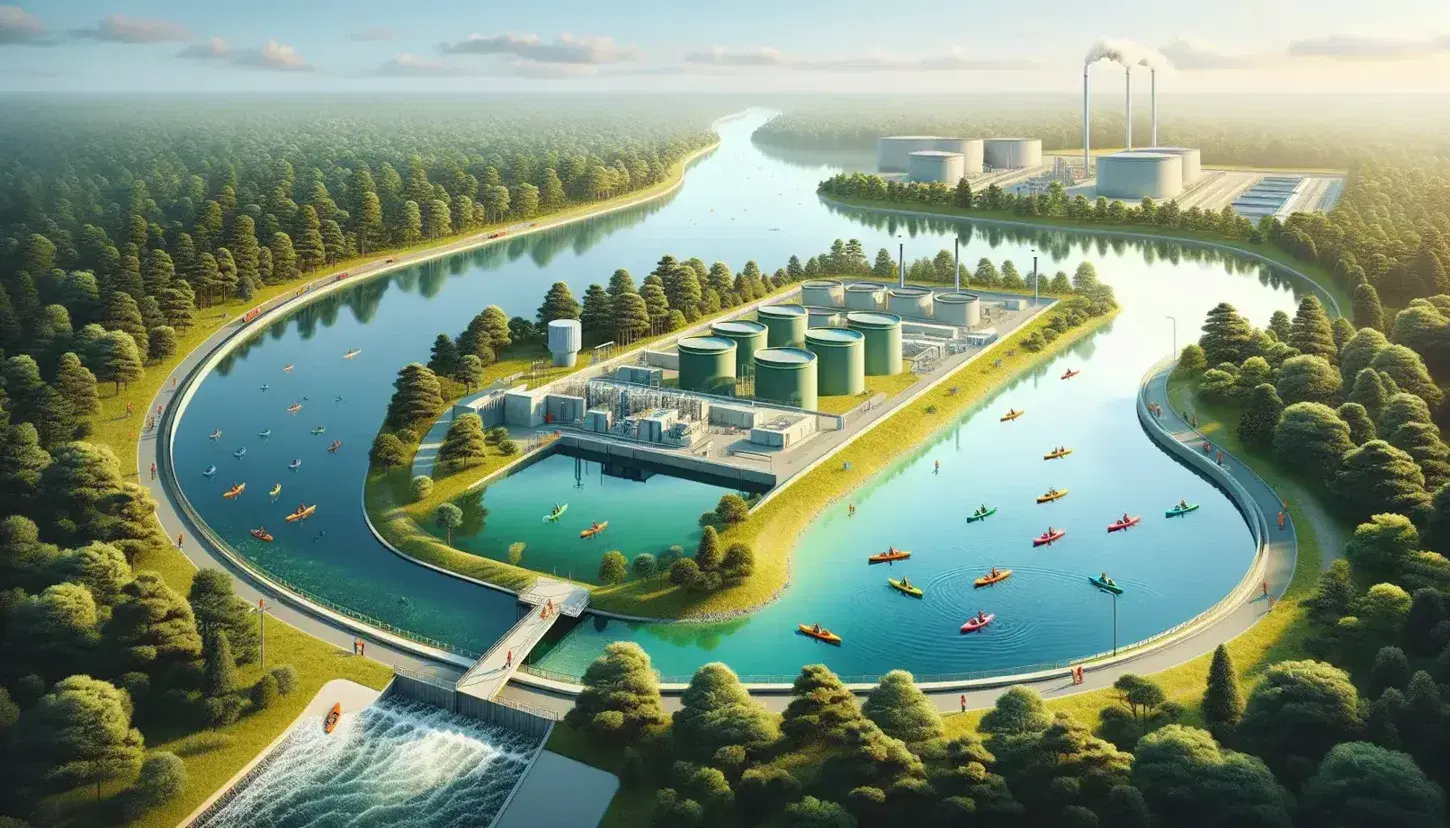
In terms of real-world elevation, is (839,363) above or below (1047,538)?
above

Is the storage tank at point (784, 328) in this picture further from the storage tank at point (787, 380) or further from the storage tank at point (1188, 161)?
the storage tank at point (1188, 161)

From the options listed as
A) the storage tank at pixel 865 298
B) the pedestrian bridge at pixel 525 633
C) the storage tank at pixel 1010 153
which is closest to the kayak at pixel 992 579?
the pedestrian bridge at pixel 525 633

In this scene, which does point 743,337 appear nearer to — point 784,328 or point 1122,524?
point 784,328

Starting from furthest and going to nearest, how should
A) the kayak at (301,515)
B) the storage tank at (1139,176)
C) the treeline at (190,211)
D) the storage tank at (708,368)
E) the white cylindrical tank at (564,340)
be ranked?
the storage tank at (1139,176), the treeline at (190,211), the white cylindrical tank at (564,340), the storage tank at (708,368), the kayak at (301,515)

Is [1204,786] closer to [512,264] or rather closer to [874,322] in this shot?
[874,322]

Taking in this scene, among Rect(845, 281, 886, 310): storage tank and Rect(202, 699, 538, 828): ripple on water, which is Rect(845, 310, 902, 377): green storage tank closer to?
Rect(845, 281, 886, 310): storage tank

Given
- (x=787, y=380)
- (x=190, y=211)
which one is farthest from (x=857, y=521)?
(x=190, y=211)

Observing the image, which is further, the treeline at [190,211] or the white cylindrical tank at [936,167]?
the white cylindrical tank at [936,167]
